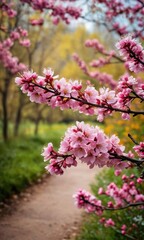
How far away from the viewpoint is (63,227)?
20.1ft

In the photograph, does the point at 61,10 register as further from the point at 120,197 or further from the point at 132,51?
the point at 132,51

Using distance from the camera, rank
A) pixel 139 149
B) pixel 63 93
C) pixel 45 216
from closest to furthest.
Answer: pixel 63 93, pixel 139 149, pixel 45 216

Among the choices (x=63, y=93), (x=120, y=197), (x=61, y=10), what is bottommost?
(x=63, y=93)

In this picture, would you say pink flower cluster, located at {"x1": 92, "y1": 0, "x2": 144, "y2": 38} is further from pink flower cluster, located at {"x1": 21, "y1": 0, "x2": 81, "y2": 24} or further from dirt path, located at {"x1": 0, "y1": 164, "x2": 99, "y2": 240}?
dirt path, located at {"x1": 0, "y1": 164, "x2": 99, "y2": 240}

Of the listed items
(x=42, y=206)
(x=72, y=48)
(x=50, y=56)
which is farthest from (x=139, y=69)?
(x=72, y=48)

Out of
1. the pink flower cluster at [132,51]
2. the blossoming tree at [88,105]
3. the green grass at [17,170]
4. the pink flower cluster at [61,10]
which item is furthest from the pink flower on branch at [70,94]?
the green grass at [17,170]

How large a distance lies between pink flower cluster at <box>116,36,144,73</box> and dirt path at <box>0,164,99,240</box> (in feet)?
10.9

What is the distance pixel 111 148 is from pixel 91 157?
9.4 inches

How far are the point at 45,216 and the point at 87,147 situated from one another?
431cm

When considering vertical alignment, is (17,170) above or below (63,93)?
above

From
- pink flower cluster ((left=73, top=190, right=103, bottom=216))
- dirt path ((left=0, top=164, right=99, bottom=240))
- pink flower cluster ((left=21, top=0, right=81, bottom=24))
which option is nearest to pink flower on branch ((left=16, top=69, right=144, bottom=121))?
pink flower cluster ((left=73, top=190, right=103, bottom=216))

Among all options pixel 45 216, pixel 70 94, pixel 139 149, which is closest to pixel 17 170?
pixel 45 216

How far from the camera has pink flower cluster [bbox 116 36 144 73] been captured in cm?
290

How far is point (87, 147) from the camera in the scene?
2.56 m
